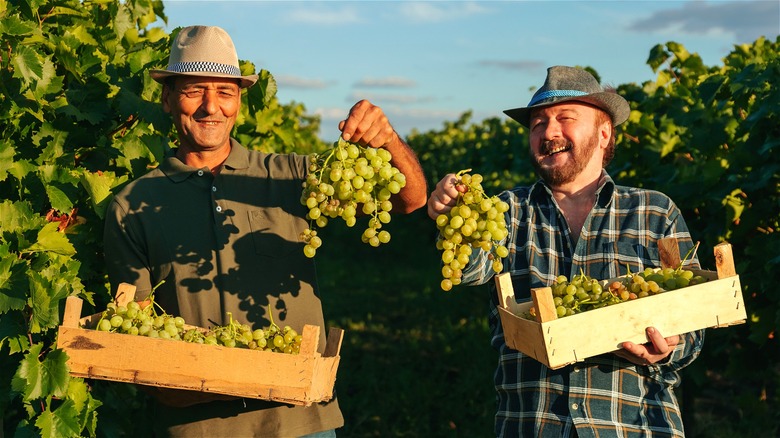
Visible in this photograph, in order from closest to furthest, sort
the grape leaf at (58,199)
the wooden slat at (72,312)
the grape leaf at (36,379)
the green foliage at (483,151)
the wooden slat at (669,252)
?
the wooden slat at (72,312) → the wooden slat at (669,252) → the grape leaf at (36,379) → the grape leaf at (58,199) → the green foliage at (483,151)

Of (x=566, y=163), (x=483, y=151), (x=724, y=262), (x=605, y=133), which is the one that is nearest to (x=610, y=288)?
(x=724, y=262)

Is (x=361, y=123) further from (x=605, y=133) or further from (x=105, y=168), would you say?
(x=105, y=168)

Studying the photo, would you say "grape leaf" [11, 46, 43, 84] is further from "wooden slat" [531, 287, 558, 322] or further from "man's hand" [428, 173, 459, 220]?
"wooden slat" [531, 287, 558, 322]

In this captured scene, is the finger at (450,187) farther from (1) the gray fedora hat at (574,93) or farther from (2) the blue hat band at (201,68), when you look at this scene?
(2) the blue hat band at (201,68)

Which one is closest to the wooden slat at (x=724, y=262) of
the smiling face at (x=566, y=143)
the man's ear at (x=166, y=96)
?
the smiling face at (x=566, y=143)

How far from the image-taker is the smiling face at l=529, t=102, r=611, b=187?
3.64 m

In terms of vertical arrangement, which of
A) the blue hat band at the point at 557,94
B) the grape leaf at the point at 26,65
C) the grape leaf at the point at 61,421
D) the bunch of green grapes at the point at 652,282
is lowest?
the grape leaf at the point at 61,421

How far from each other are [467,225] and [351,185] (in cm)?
43

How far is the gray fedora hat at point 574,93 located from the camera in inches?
147

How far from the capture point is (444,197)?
3227mm

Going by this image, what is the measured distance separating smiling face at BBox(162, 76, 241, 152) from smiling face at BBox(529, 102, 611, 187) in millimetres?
1285

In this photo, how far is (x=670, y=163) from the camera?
7.06 m

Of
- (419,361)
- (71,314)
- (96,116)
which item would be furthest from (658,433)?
(419,361)

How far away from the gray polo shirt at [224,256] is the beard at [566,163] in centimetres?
98
